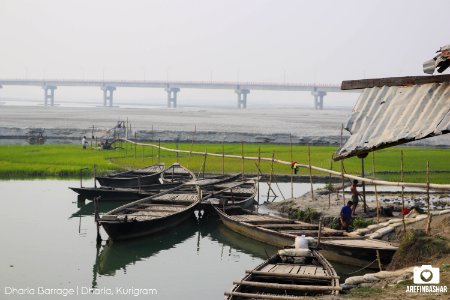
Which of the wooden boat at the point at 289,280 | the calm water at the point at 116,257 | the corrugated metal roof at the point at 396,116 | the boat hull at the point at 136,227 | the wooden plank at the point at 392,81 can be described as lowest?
the calm water at the point at 116,257

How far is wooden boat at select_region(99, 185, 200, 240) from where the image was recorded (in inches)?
622

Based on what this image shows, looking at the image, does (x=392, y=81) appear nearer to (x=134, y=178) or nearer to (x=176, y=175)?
(x=134, y=178)

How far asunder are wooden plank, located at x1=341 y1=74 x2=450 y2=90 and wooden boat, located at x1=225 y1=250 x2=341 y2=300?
3.27m

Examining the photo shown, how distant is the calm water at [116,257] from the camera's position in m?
13.2

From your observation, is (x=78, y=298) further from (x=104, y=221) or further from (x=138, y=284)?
(x=104, y=221)

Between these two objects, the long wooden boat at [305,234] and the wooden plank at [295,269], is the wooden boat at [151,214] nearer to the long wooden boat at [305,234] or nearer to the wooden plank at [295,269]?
the long wooden boat at [305,234]

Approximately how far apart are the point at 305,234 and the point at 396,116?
8720mm

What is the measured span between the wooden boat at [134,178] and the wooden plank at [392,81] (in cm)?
1554

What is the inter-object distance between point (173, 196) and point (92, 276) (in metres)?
7.23

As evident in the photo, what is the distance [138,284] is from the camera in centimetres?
1330

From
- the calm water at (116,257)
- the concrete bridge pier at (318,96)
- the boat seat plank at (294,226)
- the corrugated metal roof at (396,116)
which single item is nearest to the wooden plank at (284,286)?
the calm water at (116,257)

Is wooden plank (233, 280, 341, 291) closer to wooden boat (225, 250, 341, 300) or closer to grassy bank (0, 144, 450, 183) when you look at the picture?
wooden boat (225, 250, 341, 300)

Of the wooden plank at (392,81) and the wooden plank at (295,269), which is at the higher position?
the wooden plank at (392,81)

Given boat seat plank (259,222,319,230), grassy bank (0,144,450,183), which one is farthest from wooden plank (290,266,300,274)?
grassy bank (0,144,450,183)
